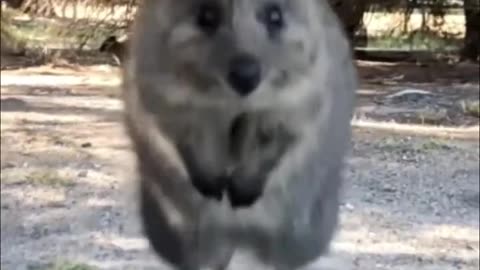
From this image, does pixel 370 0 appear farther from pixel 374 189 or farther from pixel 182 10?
pixel 182 10

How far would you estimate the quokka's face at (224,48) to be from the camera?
1.38m

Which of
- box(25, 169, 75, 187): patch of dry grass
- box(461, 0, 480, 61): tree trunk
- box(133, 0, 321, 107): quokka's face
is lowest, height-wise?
box(461, 0, 480, 61): tree trunk

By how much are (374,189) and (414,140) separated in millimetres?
780

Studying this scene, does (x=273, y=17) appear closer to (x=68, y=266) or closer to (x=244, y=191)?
(x=244, y=191)

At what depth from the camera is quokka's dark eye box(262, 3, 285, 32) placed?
1425 millimetres

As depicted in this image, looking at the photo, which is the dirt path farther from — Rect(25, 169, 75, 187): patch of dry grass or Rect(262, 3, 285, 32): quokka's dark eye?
Rect(262, 3, 285, 32): quokka's dark eye

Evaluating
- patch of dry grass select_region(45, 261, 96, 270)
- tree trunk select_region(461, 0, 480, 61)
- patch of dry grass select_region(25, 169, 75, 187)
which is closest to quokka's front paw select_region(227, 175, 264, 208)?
patch of dry grass select_region(45, 261, 96, 270)

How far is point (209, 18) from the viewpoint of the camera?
140cm

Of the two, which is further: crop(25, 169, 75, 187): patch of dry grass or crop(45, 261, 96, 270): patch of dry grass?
crop(25, 169, 75, 187): patch of dry grass

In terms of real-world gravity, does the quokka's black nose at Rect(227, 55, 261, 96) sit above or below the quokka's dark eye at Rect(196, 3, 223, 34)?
below

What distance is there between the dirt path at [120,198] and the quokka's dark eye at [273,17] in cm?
63

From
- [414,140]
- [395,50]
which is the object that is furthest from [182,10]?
[395,50]

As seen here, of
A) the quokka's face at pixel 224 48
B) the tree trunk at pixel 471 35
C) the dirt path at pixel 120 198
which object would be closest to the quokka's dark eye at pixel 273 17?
the quokka's face at pixel 224 48

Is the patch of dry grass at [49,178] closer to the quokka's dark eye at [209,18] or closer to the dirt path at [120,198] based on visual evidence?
the dirt path at [120,198]
